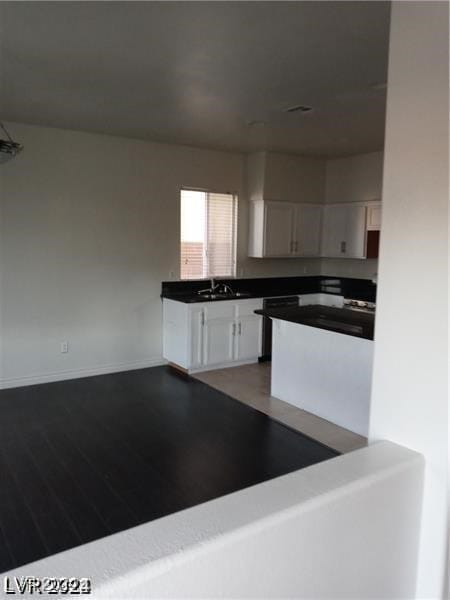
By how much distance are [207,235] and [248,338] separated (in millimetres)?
1432

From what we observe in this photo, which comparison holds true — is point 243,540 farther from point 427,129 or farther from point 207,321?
point 207,321

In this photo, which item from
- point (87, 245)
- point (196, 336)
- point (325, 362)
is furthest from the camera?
point (196, 336)

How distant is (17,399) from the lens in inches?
179

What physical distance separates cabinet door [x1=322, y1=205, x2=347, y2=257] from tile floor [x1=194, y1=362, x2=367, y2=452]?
1.86 meters

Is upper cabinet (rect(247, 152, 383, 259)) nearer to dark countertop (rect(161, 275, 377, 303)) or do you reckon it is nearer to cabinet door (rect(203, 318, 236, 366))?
dark countertop (rect(161, 275, 377, 303))

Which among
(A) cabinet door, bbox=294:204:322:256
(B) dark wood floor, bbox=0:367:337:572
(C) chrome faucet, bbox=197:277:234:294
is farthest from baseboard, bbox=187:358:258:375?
(A) cabinet door, bbox=294:204:322:256

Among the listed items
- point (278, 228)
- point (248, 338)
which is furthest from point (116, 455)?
point (278, 228)

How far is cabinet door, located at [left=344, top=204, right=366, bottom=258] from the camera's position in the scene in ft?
19.8

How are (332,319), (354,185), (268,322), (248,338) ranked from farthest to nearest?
(354,185), (268,322), (248,338), (332,319)

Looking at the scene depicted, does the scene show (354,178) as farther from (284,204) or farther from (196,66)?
(196,66)

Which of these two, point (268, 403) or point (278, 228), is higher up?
point (278, 228)

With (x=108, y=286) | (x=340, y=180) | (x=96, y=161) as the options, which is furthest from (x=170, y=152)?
(x=340, y=180)

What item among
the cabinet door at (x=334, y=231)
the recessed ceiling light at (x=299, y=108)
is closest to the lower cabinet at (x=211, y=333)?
the cabinet door at (x=334, y=231)

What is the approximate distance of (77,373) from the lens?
5.25m
